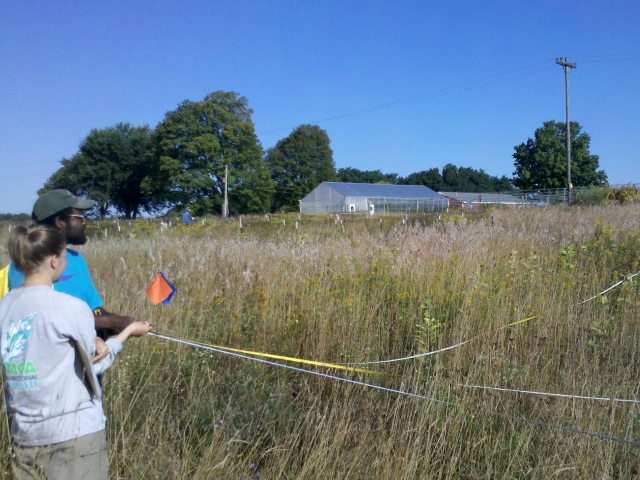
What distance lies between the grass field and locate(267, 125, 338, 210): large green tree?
62643mm

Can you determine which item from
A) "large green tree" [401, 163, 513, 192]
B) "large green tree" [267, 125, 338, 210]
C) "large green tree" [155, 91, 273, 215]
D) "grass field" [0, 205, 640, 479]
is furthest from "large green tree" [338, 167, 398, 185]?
"grass field" [0, 205, 640, 479]

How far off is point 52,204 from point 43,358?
42.0 inches

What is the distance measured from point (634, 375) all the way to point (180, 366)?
3017 mm

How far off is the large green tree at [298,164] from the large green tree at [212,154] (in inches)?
573

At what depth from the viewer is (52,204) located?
8.91 feet

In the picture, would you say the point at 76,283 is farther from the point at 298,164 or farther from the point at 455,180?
→ the point at 455,180

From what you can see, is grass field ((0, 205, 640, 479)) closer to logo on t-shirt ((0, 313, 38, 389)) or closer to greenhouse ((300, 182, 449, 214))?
logo on t-shirt ((0, 313, 38, 389))

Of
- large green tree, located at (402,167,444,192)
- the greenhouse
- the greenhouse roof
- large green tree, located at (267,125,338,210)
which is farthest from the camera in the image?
large green tree, located at (402,167,444,192)

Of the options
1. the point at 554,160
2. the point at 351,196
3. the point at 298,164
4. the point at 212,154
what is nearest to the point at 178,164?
the point at 212,154

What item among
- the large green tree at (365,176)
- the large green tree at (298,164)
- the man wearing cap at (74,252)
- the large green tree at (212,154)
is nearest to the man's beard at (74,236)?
the man wearing cap at (74,252)

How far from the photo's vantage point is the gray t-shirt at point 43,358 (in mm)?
1909

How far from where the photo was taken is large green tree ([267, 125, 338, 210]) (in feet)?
224

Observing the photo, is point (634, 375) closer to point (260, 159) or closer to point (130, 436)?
point (130, 436)

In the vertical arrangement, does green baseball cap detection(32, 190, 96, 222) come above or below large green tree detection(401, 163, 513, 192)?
below
